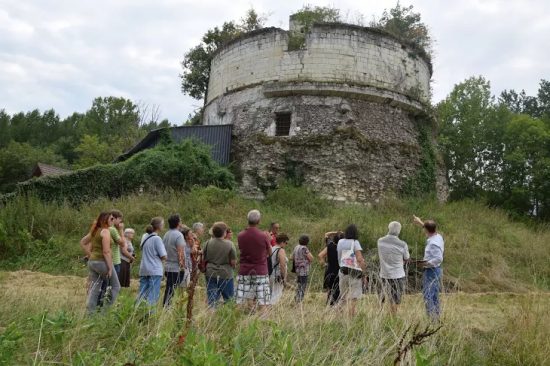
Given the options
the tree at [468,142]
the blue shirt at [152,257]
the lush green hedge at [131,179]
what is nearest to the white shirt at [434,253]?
the blue shirt at [152,257]

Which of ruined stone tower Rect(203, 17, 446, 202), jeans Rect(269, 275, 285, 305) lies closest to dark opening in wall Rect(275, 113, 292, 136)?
ruined stone tower Rect(203, 17, 446, 202)

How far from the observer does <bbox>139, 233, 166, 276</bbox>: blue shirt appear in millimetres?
6465

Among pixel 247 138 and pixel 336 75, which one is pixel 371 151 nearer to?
pixel 336 75

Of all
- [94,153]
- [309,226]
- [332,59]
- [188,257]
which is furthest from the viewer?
[94,153]

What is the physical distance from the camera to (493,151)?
86.2 feet

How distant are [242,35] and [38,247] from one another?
1063 cm

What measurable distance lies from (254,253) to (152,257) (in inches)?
52.6

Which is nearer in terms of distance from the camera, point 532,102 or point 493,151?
point 493,151

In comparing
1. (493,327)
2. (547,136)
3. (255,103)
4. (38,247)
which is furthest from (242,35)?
(493,327)

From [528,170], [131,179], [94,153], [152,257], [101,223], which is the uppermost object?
[528,170]

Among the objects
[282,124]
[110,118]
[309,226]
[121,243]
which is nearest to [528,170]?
[282,124]

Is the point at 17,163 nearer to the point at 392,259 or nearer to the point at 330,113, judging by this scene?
the point at 330,113

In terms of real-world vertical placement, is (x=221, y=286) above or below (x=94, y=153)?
below

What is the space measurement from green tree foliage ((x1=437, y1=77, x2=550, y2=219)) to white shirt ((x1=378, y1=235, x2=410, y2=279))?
15981 mm
